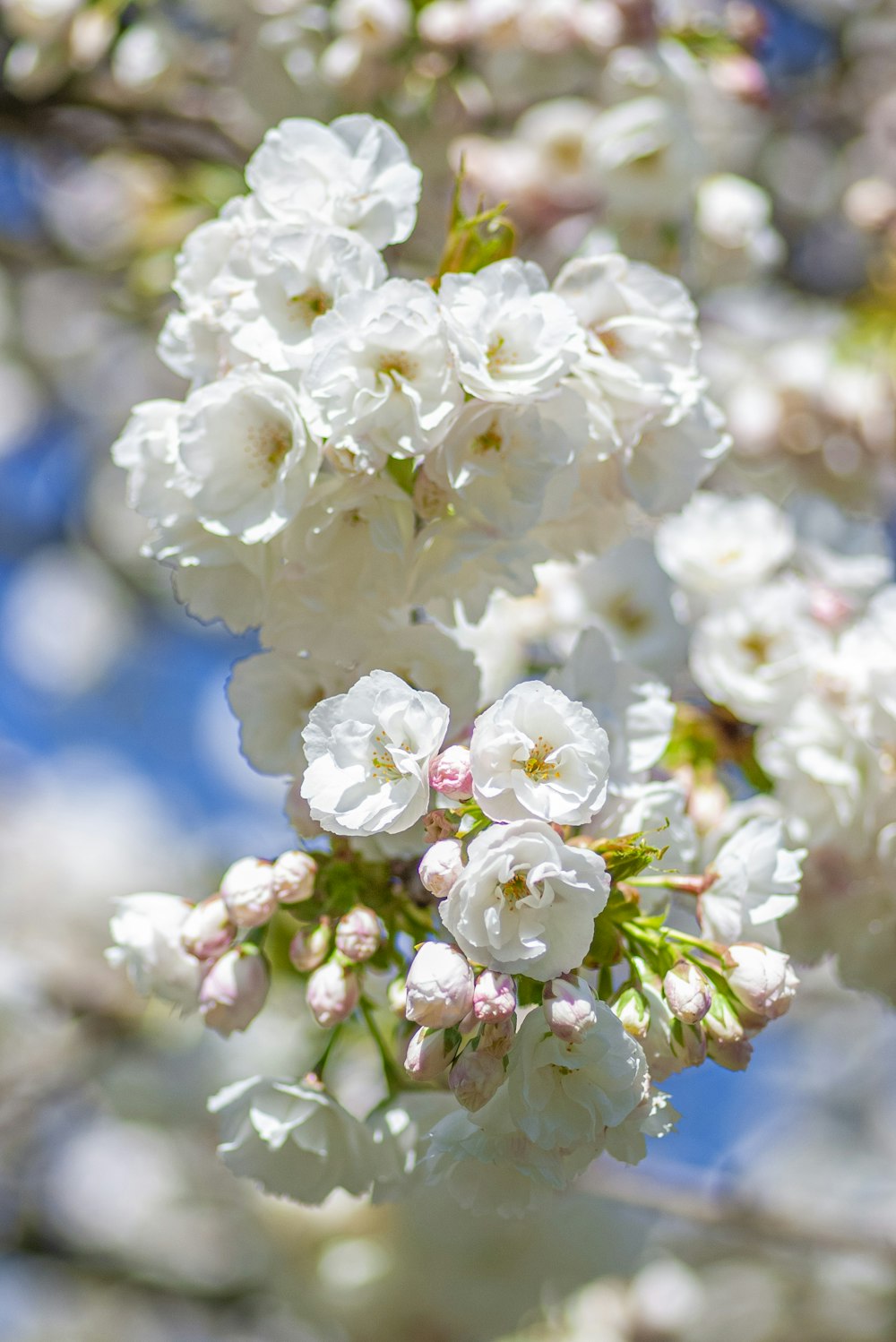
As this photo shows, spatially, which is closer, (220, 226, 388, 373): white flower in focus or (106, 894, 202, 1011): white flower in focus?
(220, 226, 388, 373): white flower in focus

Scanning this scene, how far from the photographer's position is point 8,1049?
408 cm

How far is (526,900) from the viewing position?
114 centimetres

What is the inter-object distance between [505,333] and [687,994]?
0.74 m

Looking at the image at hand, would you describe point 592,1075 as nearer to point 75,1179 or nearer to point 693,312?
point 693,312

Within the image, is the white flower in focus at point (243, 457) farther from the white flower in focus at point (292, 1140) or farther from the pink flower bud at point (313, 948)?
the white flower in focus at point (292, 1140)

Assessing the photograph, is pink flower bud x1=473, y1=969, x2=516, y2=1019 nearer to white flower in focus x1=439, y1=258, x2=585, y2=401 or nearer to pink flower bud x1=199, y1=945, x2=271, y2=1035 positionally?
pink flower bud x1=199, y1=945, x2=271, y2=1035

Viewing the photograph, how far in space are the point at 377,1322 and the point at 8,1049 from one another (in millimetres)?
1766

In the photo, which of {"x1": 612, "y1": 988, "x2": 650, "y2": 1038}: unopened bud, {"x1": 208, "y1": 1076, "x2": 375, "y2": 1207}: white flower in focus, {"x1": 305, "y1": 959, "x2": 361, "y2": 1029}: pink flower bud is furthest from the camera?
{"x1": 208, "y1": 1076, "x2": 375, "y2": 1207}: white flower in focus

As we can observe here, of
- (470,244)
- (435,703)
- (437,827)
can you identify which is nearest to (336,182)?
(470,244)

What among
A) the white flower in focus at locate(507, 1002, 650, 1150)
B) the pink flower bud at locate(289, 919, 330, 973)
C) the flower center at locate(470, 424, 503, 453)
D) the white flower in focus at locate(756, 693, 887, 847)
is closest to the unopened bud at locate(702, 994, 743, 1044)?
the white flower in focus at locate(507, 1002, 650, 1150)

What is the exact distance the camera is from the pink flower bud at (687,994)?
123 cm

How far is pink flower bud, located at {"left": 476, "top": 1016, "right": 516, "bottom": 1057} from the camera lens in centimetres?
116

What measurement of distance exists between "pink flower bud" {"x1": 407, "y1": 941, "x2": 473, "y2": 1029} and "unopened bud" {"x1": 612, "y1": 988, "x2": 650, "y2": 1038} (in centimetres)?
19

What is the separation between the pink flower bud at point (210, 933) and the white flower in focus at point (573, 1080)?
408 millimetres
